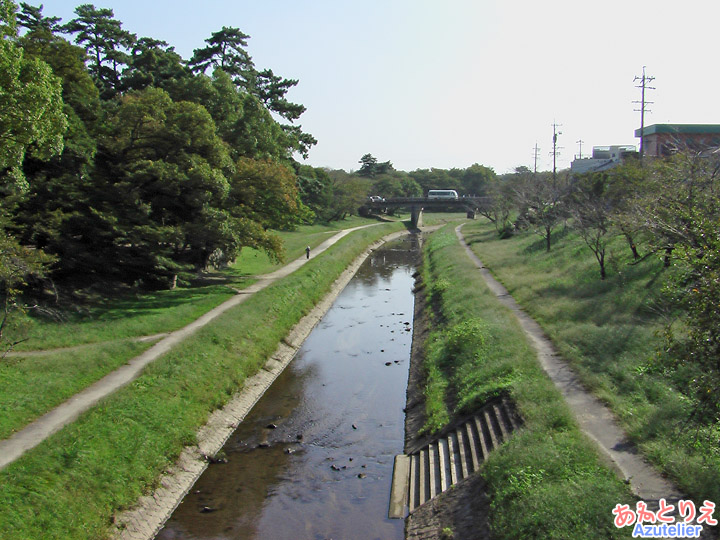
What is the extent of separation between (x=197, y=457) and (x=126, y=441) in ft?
7.59

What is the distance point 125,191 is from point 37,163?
3972mm

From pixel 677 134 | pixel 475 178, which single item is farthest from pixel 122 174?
pixel 475 178

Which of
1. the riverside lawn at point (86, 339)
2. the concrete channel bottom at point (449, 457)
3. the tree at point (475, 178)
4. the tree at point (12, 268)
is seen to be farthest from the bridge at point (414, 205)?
the concrete channel bottom at point (449, 457)

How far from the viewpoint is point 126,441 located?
1644 cm

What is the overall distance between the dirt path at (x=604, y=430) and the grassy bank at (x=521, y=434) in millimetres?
424

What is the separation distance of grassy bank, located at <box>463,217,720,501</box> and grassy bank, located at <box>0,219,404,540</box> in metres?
11.9

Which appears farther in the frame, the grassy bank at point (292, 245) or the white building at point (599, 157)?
the white building at point (599, 157)

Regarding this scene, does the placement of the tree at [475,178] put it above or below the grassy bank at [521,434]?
above

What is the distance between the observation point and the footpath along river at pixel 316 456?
14867mm

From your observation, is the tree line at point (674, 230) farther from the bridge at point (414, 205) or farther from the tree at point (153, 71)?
the bridge at point (414, 205)

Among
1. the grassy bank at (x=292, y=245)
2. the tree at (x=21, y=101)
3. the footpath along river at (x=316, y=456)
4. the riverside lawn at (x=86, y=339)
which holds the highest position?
the tree at (x=21, y=101)

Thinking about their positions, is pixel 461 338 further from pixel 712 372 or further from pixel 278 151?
pixel 278 151

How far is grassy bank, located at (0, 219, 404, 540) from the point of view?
13.0 meters

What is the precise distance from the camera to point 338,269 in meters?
50.7
